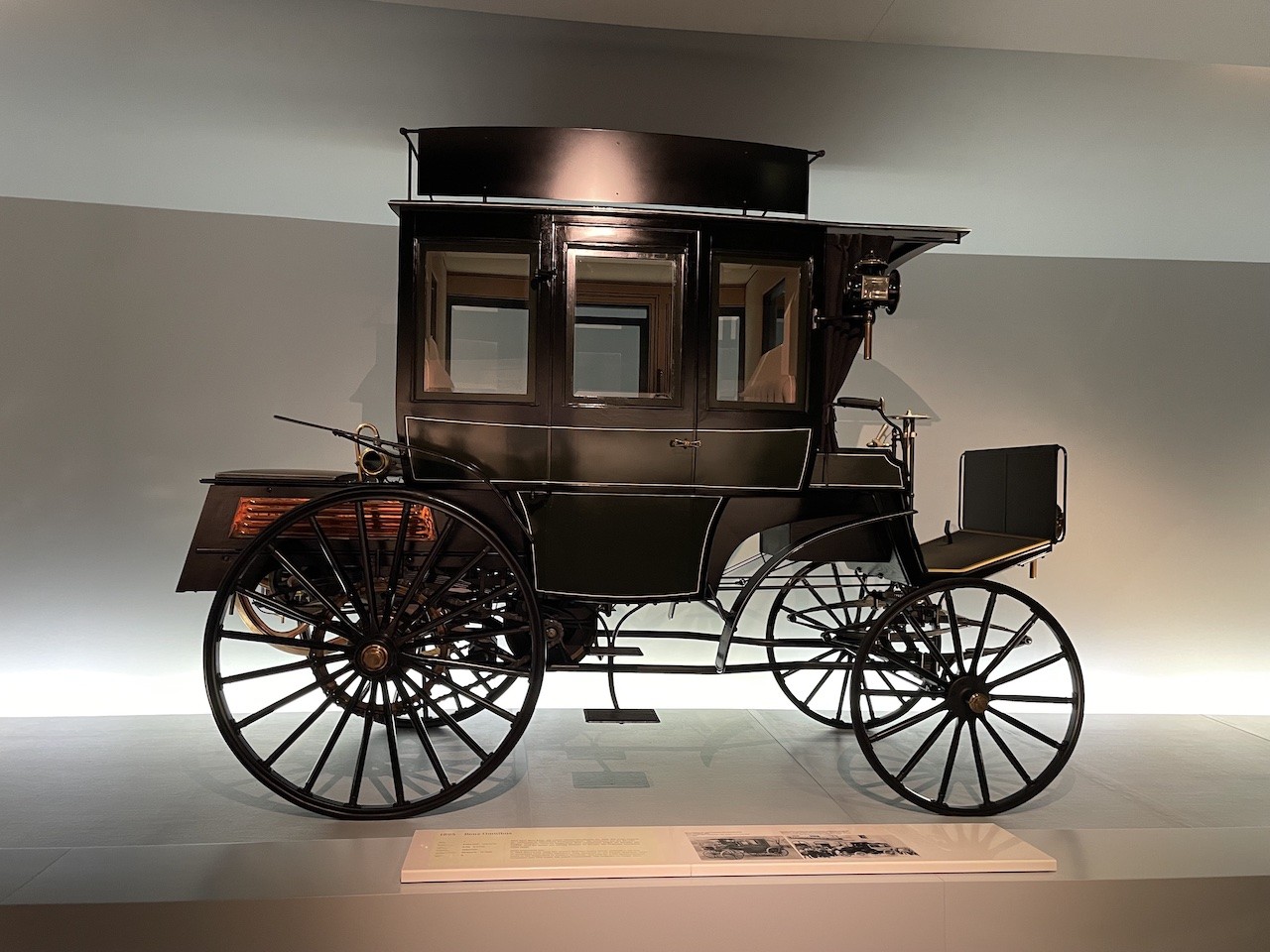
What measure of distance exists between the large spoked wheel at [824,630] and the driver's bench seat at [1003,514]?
34 cm

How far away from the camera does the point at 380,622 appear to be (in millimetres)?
3078

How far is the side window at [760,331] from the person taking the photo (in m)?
3.24

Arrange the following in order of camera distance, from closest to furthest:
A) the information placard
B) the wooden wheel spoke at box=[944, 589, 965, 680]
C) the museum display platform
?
the museum display platform → the information placard → the wooden wheel spoke at box=[944, 589, 965, 680]

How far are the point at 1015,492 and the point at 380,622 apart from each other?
2406mm

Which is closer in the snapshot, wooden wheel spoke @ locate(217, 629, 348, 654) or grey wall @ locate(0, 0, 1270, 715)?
wooden wheel spoke @ locate(217, 629, 348, 654)

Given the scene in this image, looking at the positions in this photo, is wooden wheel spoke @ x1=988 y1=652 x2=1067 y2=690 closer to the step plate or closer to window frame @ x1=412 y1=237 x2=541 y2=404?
the step plate

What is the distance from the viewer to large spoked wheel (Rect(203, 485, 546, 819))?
3.02 metres

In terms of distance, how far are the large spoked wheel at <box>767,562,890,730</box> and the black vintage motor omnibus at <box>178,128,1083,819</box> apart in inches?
10.3

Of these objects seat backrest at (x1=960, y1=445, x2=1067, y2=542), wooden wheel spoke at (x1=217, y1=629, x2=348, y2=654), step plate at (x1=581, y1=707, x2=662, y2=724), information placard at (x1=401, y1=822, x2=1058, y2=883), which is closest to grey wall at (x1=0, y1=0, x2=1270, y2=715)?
seat backrest at (x1=960, y1=445, x2=1067, y2=542)

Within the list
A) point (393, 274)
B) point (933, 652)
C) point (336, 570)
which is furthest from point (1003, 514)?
→ point (393, 274)

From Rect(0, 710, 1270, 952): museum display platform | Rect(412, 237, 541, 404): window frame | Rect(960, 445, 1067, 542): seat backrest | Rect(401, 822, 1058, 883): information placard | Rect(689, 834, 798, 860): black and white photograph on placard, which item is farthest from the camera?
Rect(960, 445, 1067, 542): seat backrest

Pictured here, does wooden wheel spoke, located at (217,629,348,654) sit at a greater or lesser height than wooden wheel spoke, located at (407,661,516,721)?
greater

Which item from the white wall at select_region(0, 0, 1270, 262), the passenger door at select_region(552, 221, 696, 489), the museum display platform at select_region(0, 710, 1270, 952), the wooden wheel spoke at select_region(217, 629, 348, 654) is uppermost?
the white wall at select_region(0, 0, 1270, 262)

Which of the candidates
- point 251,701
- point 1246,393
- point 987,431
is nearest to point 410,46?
point 251,701
